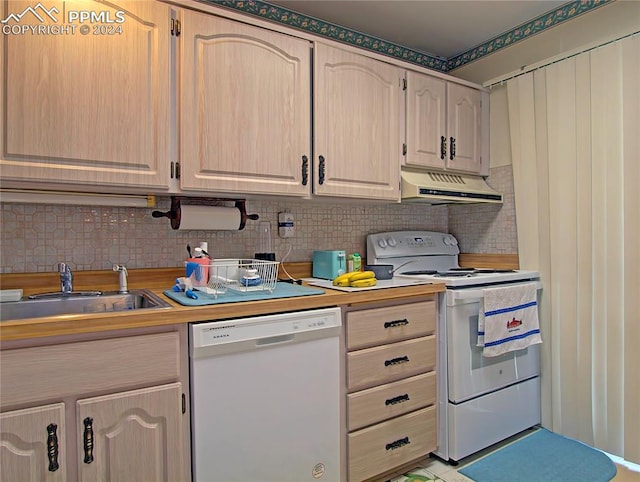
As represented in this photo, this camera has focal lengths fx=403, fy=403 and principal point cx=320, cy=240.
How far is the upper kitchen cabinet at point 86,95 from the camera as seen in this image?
135cm

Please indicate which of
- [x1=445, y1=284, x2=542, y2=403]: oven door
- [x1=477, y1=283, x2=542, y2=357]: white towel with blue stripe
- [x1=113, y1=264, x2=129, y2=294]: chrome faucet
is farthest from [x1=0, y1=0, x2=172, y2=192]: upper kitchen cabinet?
[x1=477, y1=283, x2=542, y2=357]: white towel with blue stripe

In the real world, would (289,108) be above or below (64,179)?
above

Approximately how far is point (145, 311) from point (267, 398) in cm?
55

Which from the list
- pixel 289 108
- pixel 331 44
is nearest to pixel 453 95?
pixel 331 44

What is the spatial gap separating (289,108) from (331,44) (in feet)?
1.42

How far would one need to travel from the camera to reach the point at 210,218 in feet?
6.21

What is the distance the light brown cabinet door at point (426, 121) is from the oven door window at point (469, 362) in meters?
0.87

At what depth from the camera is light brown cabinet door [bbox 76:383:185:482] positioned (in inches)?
47.8

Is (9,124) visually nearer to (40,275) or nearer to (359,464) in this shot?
(40,275)

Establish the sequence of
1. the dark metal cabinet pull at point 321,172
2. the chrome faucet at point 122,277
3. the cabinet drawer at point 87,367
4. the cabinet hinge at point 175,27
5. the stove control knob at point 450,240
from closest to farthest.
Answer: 1. the cabinet drawer at point 87,367
2. the cabinet hinge at point 175,27
3. the chrome faucet at point 122,277
4. the dark metal cabinet pull at point 321,172
5. the stove control knob at point 450,240

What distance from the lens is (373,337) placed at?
180 centimetres

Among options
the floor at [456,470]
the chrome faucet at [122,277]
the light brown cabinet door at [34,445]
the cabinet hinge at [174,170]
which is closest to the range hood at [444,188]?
the cabinet hinge at [174,170]

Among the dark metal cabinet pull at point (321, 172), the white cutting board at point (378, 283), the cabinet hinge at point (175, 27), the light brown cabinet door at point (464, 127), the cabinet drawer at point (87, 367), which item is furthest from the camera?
the light brown cabinet door at point (464, 127)

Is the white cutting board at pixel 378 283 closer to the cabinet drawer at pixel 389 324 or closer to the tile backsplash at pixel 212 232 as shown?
the cabinet drawer at pixel 389 324
